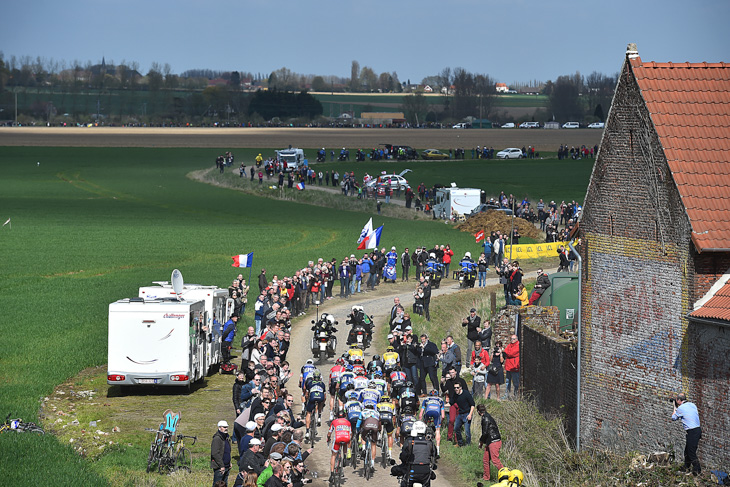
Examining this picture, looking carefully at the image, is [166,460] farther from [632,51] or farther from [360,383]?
[632,51]

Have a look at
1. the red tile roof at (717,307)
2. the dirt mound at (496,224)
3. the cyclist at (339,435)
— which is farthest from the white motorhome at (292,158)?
the cyclist at (339,435)

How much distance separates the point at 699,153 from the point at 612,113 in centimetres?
237

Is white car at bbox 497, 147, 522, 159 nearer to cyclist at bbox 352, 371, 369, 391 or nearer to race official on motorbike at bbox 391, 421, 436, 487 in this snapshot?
cyclist at bbox 352, 371, 369, 391

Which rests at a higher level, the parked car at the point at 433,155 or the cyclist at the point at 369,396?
the parked car at the point at 433,155

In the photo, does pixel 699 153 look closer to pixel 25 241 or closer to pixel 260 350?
pixel 260 350

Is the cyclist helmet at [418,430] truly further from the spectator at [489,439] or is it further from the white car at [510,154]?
the white car at [510,154]

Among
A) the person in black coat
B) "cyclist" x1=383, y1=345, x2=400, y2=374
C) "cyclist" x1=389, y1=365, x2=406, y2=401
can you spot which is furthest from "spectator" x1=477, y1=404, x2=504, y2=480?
the person in black coat

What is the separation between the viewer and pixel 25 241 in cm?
5644

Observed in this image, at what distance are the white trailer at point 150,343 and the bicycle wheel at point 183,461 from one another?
5.07 metres

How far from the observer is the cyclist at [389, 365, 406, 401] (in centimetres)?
2197

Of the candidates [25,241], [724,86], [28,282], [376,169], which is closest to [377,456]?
[724,86]

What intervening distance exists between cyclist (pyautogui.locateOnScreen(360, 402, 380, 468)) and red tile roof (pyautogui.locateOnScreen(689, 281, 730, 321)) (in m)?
6.54

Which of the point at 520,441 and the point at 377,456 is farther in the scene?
the point at 520,441

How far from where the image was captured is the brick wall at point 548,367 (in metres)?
24.5
